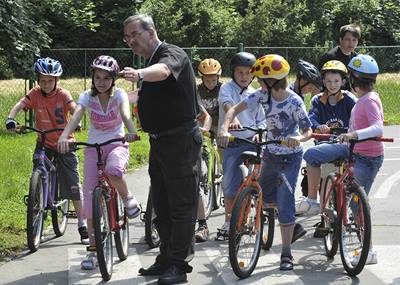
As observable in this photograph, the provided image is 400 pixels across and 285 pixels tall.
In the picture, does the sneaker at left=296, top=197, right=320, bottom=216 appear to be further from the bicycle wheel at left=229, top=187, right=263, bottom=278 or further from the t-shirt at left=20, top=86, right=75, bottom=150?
the t-shirt at left=20, top=86, right=75, bottom=150

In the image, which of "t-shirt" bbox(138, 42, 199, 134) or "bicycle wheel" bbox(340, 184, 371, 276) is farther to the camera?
"bicycle wheel" bbox(340, 184, 371, 276)

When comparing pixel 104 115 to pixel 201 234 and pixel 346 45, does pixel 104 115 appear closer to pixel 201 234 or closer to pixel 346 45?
pixel 201 234

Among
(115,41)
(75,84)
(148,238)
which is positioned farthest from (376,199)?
(115,41)

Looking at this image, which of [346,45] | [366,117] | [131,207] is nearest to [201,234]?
[131,207]

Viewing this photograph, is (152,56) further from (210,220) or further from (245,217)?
(210,220)

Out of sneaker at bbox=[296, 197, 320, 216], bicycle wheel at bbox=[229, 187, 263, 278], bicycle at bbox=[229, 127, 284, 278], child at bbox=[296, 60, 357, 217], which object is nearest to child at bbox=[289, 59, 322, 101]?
child at bbox=[296, 60, 357, 217]

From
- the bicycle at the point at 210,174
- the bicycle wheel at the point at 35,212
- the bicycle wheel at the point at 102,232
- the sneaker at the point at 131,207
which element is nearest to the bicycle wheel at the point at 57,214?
the bicycle wheel at the point at 35,212

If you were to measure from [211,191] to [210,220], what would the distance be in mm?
350

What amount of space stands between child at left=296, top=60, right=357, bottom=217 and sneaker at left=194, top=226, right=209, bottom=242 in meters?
1.04

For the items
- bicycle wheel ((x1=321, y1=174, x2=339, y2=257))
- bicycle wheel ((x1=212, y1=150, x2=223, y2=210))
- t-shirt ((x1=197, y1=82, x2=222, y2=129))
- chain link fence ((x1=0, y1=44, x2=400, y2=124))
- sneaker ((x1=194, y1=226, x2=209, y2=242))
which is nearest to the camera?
bicycle wheel ((x1=321, y1=174, x2=339, y2=257))

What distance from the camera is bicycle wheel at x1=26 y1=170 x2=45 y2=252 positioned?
25.9 feet

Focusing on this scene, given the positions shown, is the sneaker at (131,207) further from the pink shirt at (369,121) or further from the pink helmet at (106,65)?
the pink shirt at (369,121)

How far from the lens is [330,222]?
7.69 metres

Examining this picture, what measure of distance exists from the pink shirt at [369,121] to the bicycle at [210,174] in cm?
237
